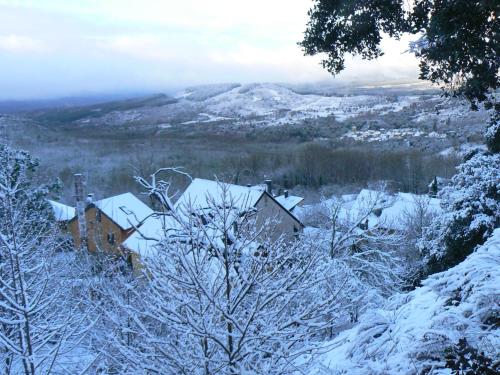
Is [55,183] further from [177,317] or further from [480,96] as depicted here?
[480,96]

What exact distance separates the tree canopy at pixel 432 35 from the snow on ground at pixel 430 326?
227cm

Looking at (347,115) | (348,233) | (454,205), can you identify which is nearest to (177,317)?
(454,205)

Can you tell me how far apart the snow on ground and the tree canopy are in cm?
227

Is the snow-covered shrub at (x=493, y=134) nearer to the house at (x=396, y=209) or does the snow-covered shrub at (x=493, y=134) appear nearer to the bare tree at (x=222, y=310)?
the bare tree at (x=222, y=310)

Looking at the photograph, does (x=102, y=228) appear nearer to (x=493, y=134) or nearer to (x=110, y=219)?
(x=110, y=219)

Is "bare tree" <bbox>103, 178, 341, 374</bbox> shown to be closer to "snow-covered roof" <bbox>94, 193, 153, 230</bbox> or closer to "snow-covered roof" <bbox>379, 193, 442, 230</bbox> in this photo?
"snow-covered roof" <bbox>379, 193, 442, 230</bbox>

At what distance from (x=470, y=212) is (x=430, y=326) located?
8549 millimetres

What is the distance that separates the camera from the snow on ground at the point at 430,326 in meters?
3.32

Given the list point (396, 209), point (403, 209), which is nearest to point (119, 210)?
point (403, 209)

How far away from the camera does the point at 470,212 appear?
1114 cm

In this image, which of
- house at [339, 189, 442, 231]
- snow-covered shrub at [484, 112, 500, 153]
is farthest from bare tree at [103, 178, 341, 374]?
house at [339, 189, 442, 231]

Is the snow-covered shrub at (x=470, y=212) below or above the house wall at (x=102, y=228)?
above

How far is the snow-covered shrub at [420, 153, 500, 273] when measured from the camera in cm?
1059

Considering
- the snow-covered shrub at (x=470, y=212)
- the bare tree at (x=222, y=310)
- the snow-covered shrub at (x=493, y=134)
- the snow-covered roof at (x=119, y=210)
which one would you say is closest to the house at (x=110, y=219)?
the snow-covered roof at (x=119, y=210)
